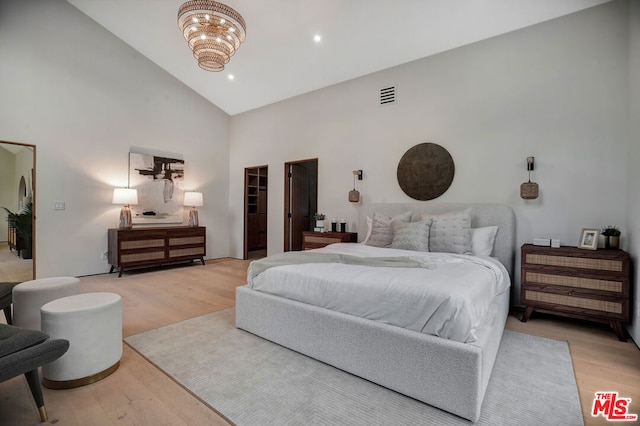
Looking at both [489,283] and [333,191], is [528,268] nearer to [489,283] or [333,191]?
[489,283]

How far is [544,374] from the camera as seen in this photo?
2.08 m

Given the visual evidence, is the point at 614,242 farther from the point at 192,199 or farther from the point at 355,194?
the point at 192,199

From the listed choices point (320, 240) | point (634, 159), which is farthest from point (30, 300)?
point (634, 159)

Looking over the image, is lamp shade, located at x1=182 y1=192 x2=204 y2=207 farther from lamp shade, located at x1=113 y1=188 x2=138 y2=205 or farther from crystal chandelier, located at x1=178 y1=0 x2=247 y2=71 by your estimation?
crystal chandelier, located at x1=178 y1=0 x2=247 y2=71

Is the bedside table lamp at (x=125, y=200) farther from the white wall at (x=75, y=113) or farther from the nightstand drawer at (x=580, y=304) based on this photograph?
the nightstand drawer at (x=580, y=304)

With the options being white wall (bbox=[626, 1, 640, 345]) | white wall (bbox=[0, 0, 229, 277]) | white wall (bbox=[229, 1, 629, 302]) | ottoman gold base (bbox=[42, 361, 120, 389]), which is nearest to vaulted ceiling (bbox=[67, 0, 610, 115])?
white wall (bbox=[229, 1, 629, 302])

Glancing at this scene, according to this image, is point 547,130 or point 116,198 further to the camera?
point 116,198

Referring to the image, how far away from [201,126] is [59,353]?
18.1 ft

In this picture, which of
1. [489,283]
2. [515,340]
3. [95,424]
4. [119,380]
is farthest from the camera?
[515,340]

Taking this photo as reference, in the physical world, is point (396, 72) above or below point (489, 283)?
above

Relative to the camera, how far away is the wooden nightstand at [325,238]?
4.62m

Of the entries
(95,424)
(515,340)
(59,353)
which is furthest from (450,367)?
(59,353)

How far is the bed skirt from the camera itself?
5.24 feet

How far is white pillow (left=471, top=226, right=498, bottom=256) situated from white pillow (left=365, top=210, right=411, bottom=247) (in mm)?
836
